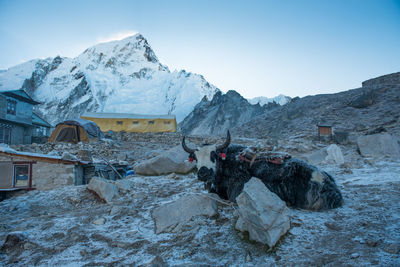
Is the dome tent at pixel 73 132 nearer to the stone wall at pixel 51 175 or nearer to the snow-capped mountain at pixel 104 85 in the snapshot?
the stone wall at pixel 51 175

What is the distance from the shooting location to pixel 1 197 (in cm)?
740

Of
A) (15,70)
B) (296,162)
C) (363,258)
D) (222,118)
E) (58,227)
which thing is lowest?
(58,227)

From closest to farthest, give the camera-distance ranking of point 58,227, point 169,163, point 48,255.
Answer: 1. point 48,255
2. point 58,227
3. point 169,163

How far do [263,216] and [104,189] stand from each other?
177 inches

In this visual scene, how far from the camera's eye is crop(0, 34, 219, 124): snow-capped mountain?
78.4 meters

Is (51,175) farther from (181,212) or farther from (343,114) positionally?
(343,114)

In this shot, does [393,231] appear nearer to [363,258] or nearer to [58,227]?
[363,258]

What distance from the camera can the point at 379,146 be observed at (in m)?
9.30

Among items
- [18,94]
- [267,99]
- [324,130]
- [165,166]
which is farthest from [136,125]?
[267,99]

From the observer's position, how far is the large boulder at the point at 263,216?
9.16 ft

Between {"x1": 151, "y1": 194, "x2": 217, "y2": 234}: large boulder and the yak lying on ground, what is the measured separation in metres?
0.83

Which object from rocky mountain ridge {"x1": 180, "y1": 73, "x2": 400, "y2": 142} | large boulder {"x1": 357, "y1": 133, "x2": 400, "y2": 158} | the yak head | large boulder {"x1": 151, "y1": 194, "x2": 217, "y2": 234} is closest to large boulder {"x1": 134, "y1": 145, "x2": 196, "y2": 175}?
the yak head

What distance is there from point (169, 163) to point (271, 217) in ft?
19.8

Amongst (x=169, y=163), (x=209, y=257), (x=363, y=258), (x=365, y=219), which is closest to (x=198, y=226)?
(x=209, y=257)
